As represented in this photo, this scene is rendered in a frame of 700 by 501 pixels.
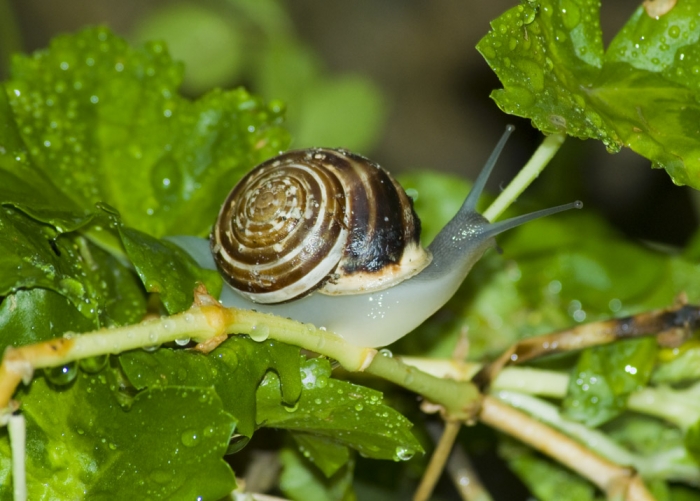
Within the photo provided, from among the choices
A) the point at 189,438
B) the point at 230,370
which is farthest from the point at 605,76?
the point at 189,438

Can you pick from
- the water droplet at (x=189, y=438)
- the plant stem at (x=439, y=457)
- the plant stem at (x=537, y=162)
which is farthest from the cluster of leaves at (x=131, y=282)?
the plant stem at (x=537, y=162)

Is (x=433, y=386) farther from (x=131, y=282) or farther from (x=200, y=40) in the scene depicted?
(x=200, y=40)

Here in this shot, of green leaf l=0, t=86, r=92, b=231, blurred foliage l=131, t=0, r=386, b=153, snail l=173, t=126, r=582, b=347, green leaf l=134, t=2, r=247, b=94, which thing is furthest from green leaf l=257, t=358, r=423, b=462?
green leaf l=134, t=2, r=247, b=94

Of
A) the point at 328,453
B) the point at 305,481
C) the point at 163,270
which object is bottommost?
the point at 305,481

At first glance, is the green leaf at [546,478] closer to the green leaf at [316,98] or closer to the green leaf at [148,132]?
the green leaf at [148,132]

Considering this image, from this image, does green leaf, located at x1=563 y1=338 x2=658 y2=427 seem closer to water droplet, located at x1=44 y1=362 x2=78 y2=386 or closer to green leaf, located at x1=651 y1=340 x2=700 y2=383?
green leaf, located at x1=651 y1=340 x2=700 y2=383

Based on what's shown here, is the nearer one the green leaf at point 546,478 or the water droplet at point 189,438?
the water droplet at point 189,438
